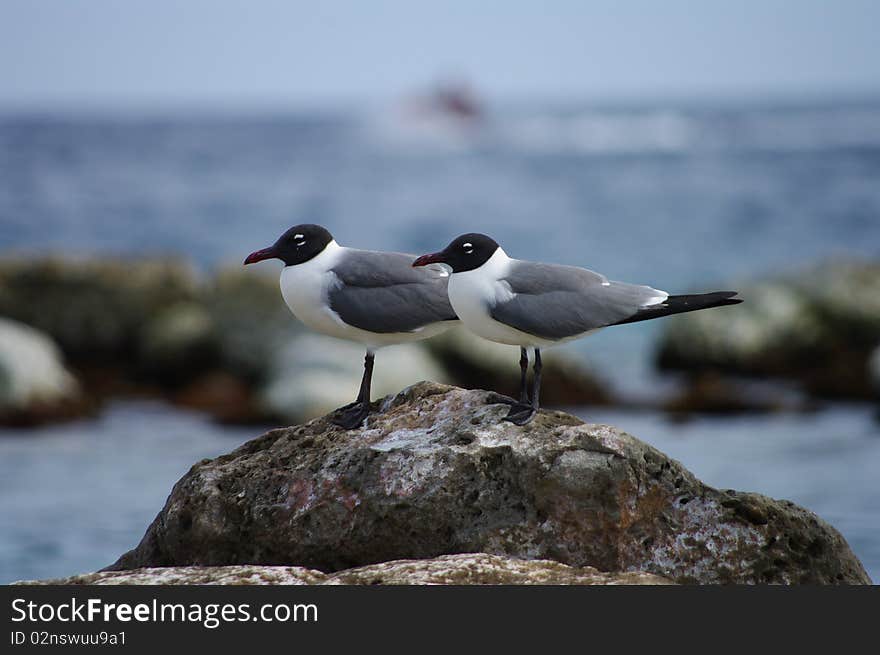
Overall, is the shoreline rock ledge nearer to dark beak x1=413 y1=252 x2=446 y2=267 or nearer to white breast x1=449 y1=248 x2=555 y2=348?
white breast x1=449 y1=248 x2=555 y2=348

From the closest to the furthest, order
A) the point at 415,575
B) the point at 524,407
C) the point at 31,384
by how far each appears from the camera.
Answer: the point at 415,575
the point at 524,407
the point at 31,384

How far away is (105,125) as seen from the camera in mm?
60875

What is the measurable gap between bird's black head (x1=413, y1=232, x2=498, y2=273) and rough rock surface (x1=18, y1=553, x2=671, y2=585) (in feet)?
4.27

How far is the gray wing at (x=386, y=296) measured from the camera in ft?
20.0

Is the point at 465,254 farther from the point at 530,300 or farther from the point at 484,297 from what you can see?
the point at 530,300

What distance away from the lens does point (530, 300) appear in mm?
5770

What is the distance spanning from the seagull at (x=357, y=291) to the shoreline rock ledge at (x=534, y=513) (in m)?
0.52

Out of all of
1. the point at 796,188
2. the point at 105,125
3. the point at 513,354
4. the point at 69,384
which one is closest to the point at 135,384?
the point at 69,384

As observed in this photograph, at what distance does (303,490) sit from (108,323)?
37.6ft

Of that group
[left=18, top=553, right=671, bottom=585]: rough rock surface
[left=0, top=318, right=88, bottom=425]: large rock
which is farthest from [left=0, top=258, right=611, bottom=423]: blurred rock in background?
[left=18, top=553, right=671, bottom=585]: rough rock surface

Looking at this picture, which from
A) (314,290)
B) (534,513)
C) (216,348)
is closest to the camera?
(534,513)

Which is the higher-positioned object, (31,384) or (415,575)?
(31,384)

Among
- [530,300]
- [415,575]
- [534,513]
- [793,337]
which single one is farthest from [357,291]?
[793,337]

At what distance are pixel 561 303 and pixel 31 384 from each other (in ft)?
34.1
